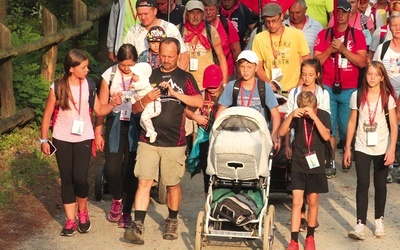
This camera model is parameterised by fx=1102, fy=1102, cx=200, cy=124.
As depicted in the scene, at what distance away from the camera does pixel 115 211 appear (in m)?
11.5

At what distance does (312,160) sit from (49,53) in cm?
572

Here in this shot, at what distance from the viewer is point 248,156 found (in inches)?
399

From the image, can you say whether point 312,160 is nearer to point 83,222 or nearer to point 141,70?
point 141,70

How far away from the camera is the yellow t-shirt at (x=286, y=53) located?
42.8 feet

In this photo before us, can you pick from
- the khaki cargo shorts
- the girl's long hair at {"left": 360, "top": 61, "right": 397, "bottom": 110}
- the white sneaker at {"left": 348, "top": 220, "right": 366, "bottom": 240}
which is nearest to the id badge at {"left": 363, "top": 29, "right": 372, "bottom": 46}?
the girl's long hair at {"left": 360, "top": 61, "right": 397, "bottom": 110}

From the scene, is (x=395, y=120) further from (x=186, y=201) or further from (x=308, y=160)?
(x=186, y=201)

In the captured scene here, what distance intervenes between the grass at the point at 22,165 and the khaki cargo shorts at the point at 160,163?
202 cm

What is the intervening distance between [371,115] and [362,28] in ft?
13.0

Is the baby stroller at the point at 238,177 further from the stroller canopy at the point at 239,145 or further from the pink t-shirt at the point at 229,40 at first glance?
the pink t-shirt at the point at 229,40

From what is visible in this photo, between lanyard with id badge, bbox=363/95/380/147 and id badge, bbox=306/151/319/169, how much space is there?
837 mm

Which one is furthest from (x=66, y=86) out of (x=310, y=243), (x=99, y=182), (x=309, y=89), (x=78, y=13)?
(x=78, y=13)

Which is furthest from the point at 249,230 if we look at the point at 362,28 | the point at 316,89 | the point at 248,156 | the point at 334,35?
the point at 362,28

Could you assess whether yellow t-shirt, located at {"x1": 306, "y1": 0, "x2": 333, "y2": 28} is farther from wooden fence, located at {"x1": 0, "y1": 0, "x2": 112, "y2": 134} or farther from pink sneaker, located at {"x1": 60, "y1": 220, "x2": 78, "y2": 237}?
pink sneaker, located at {"x1": 60, "y1": 220, "x2": 78, "y2": 237}

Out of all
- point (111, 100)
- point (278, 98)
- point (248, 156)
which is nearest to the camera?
point (248, 156)
